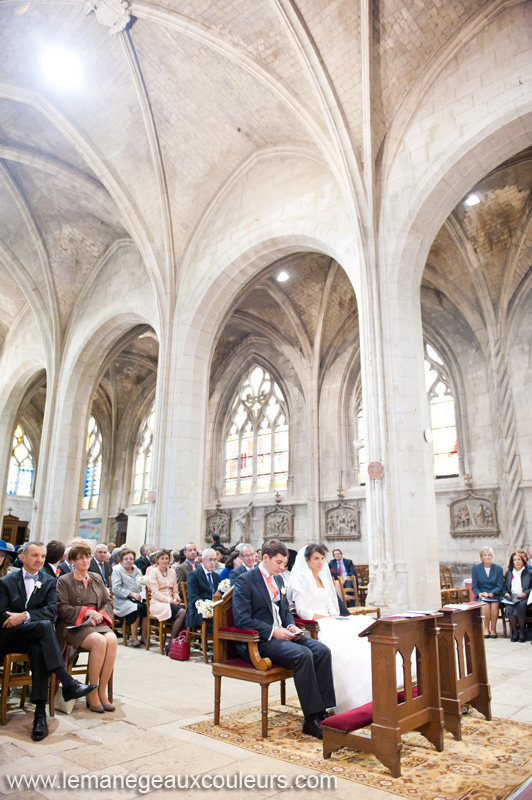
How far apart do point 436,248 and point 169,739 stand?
42.1 ft

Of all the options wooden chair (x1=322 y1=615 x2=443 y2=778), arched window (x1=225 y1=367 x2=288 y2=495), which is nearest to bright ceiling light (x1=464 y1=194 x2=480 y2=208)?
arched window (x1=225 y1=367 x2=288 y2=495)

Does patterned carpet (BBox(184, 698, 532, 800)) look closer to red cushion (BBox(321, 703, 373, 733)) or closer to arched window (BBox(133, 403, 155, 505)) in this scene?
red cushion (BBox(321, 703, 373, 733))

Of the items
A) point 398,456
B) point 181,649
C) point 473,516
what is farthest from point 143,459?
point 181,649

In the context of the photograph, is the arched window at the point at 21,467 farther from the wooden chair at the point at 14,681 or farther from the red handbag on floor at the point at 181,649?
the wooden chair at the point at 14,681

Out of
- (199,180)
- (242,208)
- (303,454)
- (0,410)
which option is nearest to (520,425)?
(303,454)

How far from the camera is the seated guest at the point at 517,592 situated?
822cm

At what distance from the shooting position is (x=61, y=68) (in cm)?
1158

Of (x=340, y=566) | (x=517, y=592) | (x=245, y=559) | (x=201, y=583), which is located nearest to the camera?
(x=245, y=559)

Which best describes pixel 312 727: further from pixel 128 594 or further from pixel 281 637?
pixel 128 594

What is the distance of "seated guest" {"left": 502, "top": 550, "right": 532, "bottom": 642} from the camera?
8219 mm

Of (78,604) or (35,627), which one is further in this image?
(78,604)

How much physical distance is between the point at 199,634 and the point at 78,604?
7.58ft

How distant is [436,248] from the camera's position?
13898 millimetres

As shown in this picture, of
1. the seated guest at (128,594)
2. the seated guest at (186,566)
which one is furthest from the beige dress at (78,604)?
the seated guest at (186,566)
